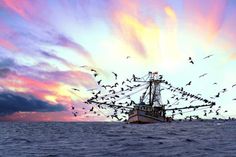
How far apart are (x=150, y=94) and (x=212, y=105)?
32.8 meters

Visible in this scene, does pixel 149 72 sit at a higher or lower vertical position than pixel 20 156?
higher

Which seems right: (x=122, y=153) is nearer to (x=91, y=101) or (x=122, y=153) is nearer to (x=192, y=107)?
(x=91, y=101)

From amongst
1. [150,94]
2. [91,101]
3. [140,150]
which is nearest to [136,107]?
[150,94]

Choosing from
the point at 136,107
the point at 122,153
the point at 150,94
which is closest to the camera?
the point at 122,153

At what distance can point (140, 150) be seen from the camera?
3716 cm

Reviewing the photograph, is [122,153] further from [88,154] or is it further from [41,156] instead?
[41,156]

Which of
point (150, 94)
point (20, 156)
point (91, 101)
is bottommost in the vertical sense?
point (20, 156)

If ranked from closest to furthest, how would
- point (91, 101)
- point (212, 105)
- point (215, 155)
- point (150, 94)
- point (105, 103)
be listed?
point (215, 155), point (91, 101), point (105, 103), point (212, 105), point (150, 94)

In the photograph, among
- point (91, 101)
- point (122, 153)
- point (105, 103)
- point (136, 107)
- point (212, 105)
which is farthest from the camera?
point (136, 107)

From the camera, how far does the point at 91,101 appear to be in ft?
317

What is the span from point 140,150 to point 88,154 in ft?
16.4

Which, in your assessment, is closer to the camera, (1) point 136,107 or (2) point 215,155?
(2) point 215,155

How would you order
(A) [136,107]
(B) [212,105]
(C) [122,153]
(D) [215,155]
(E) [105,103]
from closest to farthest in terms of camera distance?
(D) [215,155] < (C) [122,153] < (E) [105,103] < (B) [212,105] < (A) [136,107]

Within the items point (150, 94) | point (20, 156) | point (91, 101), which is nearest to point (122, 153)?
point (20, 156)
